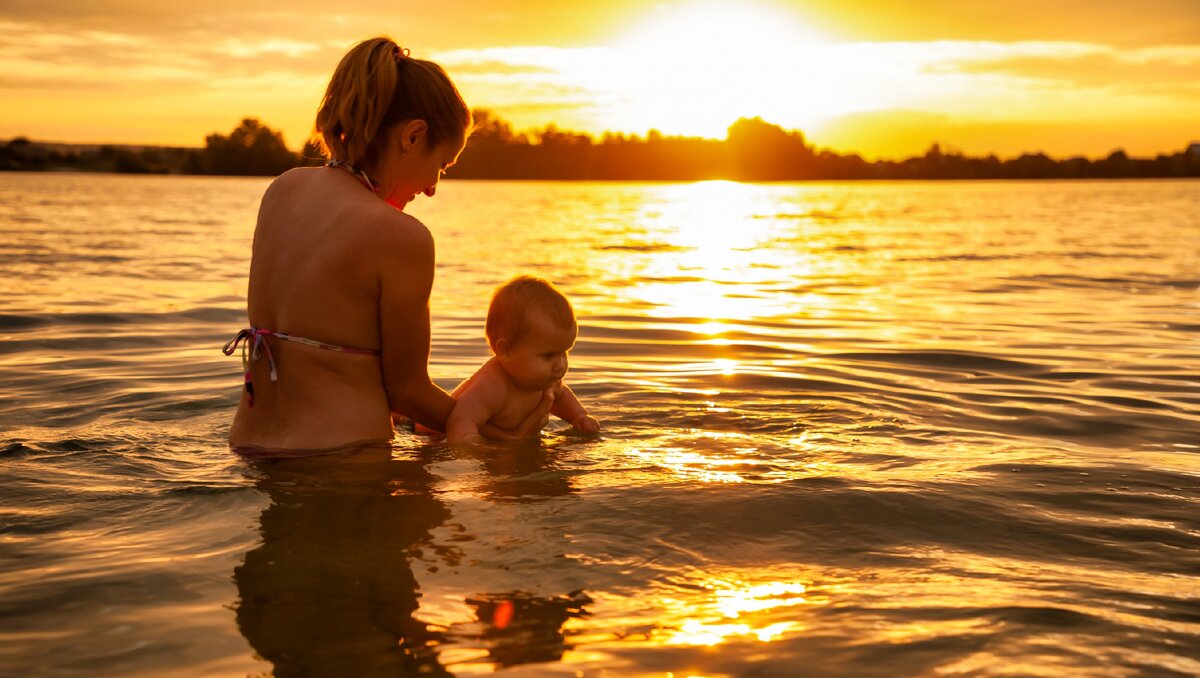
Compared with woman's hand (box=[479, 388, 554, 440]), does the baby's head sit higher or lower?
higher

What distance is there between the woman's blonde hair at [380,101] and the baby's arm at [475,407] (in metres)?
1.22

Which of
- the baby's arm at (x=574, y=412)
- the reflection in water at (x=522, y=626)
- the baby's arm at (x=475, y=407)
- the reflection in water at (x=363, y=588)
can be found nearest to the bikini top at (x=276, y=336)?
the reflection in water at (x=363, y=588)

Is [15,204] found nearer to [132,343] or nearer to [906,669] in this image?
[132,343]

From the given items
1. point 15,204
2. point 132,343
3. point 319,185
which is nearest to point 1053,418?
point 319,185

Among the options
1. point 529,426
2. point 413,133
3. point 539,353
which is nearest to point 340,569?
point 413,133

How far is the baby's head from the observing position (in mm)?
4965

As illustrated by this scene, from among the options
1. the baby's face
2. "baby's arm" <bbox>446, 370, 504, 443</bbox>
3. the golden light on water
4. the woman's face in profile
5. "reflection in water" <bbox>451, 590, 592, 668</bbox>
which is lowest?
the golden light on water

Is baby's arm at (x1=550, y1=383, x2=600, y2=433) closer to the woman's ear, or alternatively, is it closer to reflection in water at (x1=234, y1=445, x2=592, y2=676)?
reflection in water at (x1=234, y1=445, x2=592, y2=676)

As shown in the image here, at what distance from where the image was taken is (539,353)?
16.3 ft

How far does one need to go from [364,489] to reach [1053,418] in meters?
3.86

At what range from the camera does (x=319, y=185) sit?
4.30 meters

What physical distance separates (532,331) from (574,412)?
0.64 metres

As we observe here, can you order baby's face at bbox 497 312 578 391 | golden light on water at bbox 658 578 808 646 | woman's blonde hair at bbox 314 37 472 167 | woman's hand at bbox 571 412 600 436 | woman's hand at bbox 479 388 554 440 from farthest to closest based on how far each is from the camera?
1. woman's hand at bbox 571 412 600 436
2. woman's hand at bbox 479 388 554 440
3. baby's face at bbox 497 312 578 391
4. woman's blonde hair at bbox 314 37 472 167
5. golden light on water at bbox 658 578 808 646

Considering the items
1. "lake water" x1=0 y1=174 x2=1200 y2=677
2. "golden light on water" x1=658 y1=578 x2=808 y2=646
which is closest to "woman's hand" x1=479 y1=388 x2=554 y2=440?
"lake water" x1=0 y1=174 x2=1200 y2=677
